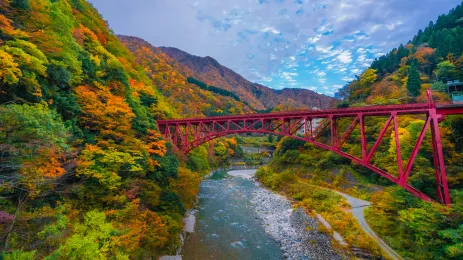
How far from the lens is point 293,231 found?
16.0 m

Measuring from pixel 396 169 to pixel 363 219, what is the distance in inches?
195

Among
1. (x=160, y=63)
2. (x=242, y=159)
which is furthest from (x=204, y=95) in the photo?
(x=242, y=159)

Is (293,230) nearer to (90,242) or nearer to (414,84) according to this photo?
(90,242)

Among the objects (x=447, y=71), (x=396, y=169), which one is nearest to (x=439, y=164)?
(x=396, y=169)

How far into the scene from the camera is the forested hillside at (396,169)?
9078mm

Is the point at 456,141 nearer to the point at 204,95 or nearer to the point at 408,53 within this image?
the point at 408,53

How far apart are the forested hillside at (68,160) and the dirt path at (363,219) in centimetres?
1089

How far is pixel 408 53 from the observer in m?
38.8

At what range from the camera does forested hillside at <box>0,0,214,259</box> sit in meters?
6.54

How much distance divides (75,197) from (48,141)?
4.12 metres

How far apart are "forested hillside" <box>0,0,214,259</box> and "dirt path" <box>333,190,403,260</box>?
35.7ft

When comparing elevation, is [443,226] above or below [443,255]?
above

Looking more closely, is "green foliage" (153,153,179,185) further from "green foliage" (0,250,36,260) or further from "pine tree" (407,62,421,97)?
"pine tree" (407,62,421,97)

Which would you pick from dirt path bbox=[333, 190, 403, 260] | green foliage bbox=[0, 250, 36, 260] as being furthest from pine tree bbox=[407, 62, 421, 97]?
green foliage bbox=[0, 250, 36, 260]
